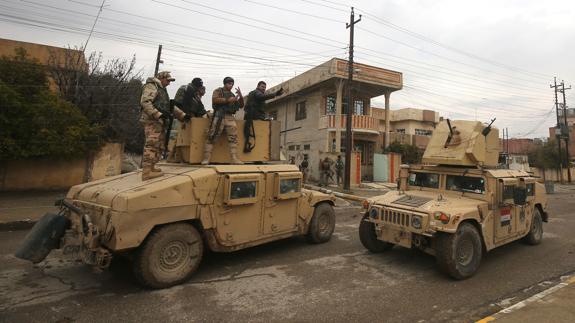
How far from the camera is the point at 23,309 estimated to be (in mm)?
4094

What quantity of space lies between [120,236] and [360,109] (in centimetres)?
2265

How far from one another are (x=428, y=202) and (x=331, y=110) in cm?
1843

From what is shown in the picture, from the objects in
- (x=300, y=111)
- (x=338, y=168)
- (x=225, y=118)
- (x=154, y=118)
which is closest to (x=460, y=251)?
(x=225, y=118)

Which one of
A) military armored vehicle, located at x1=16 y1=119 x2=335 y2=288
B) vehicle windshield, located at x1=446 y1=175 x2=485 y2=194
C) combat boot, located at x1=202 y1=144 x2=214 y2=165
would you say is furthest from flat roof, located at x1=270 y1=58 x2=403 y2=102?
combat boot, located at x1=202 y1=144 x2=214 y2=165

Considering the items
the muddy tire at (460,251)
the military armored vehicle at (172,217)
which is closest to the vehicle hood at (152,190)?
the military armored vehicle at (172,217)

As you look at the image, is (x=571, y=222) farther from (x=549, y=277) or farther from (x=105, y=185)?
(x=105, y=185)

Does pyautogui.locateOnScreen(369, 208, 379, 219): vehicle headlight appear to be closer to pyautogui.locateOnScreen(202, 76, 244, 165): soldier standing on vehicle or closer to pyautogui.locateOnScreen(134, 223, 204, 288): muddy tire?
pyautogui.locateOnScreen(202, 76, 244, 165): soldier standing on vehicle

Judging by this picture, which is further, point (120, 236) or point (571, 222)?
point (571, 222)

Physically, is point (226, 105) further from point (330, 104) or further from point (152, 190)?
point (330, 104)

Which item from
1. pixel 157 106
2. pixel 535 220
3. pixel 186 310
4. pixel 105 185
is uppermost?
pixel 157 106

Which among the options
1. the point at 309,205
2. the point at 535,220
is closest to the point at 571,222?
the point at 535,220

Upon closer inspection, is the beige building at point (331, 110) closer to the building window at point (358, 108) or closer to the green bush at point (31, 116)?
the building window at point (358, 108)

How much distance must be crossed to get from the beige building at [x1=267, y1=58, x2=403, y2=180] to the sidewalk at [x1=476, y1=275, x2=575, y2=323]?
16288 millimetres

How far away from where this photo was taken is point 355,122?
2320 cm
